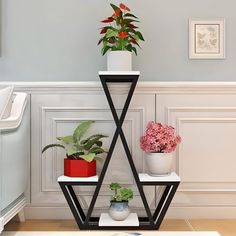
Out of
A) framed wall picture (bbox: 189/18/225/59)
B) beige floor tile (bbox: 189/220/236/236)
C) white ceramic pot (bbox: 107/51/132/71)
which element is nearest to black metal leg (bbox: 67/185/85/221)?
beige floor tile (bbox: 189/220/236/236)

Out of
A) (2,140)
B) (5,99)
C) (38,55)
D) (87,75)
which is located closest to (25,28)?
(38,55)

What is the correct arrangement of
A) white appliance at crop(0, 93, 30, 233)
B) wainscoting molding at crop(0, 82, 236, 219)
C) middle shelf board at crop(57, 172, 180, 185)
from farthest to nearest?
wainscoting molding at crop(0, 82, 236, 219) → middle shelf board at crop(57, 172, 180, 185) → white appliance at crop(0, 93, 30, 233)

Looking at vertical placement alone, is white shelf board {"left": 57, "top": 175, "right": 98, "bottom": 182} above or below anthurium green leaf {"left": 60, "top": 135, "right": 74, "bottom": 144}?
below

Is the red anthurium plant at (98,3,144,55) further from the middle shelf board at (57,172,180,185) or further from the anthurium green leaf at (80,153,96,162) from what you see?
the middle shelf board at (57,172,180,185)

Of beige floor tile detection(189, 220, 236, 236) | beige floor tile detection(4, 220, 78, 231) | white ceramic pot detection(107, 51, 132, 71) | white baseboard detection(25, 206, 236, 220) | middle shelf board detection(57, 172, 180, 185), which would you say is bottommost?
beige floor tile detection(4, 220, 78, 231)

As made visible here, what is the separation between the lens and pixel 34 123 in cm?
306

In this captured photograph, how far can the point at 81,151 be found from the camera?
2826 mm

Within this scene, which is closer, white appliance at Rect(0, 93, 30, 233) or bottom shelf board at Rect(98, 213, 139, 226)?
white appliance at Rect(0, 93, 30, 233)

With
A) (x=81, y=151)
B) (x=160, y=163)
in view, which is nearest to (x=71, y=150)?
(x=81, y=151)

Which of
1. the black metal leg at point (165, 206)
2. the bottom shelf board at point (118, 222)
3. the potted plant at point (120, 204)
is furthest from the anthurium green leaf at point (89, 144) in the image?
the black metal leg at point (165, 206)

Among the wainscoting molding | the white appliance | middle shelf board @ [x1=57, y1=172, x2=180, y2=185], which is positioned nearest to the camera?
the white appliance

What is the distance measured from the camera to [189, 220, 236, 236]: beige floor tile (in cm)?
276

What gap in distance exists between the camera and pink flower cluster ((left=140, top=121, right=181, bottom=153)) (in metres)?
2.80

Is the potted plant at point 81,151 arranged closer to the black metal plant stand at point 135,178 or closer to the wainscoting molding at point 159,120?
the black metal plant stand at point 135,178
